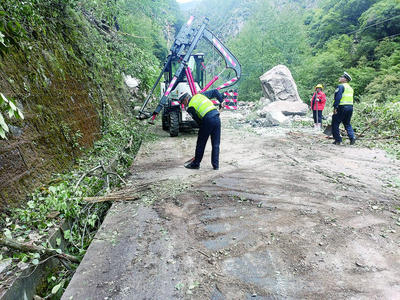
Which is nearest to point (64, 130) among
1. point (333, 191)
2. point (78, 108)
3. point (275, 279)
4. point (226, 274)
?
point (78, 108)

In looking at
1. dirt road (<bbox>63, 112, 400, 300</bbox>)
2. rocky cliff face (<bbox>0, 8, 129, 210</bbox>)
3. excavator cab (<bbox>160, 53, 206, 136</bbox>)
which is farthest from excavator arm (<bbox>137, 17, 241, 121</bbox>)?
dirt road (<bbox>63, 112, 400, 300</bbox>)

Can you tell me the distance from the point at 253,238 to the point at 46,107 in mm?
3666

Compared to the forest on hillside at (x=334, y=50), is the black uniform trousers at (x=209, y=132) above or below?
below

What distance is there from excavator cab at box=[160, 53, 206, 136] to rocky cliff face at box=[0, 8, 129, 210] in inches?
94.0

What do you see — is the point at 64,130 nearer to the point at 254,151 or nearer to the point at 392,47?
the point at 254,151

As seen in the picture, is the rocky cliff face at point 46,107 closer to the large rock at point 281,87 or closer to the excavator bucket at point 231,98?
the excavator bucket at point 231,98

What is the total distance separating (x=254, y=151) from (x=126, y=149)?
3.30 m

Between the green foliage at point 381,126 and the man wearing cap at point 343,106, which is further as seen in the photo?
the man wearing cap at point 343,106

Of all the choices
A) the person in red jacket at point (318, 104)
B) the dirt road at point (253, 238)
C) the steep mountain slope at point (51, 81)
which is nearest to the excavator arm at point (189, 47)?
the steep mountain slope at point (51, 81)

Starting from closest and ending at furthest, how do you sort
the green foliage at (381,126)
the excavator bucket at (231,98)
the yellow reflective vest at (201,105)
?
the yellow reflective vest at (201,105) → the green foliage at (381,126) → the excavator bucket at (231,98)

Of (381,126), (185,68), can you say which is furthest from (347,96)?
(185,68)

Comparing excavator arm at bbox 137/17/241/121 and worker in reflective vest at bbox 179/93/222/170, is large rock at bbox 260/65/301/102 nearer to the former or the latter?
excavator arm at bbox 137/17/241/121

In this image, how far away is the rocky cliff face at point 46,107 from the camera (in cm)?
304

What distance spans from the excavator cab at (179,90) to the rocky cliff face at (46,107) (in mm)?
2388
